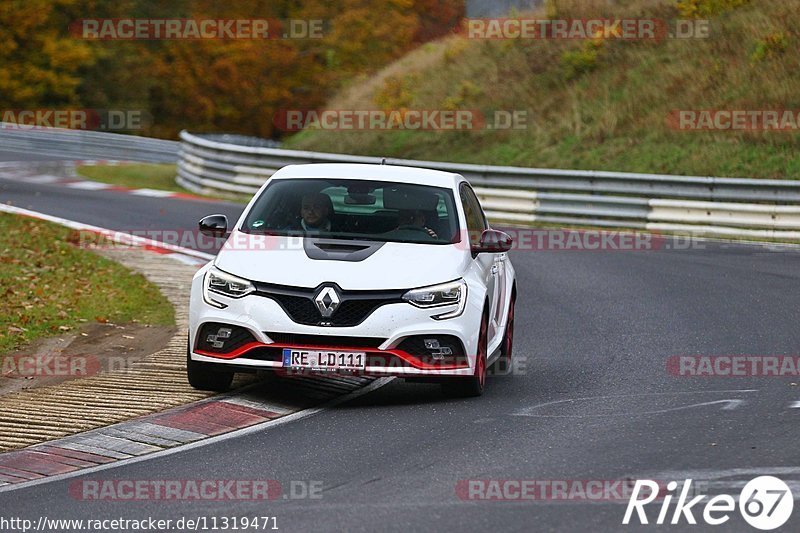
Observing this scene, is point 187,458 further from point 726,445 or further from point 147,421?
point 726,445

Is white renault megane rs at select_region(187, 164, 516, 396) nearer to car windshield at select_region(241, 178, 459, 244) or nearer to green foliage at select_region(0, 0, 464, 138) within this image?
car windshield at select_region(241, 178, 459, 244)

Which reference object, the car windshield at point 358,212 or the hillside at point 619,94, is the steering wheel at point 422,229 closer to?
the car windshield at point 358,212

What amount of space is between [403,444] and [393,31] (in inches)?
2279

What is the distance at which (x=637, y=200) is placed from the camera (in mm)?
25094

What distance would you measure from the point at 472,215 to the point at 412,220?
89 cm

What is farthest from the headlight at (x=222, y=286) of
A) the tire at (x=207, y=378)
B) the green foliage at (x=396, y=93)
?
the green foliage at (x=396, y=93)

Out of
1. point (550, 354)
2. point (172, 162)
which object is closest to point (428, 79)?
point (172, 162)

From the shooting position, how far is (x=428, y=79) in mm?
38500

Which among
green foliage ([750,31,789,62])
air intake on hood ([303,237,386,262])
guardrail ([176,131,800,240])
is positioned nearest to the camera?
air intake on hood ([303,237,386,262])

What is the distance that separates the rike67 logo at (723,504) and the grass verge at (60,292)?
683cm

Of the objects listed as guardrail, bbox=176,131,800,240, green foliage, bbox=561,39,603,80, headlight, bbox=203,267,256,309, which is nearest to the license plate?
headlight, bbox=203,267,256,309

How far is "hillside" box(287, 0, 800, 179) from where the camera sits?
95.8 ft

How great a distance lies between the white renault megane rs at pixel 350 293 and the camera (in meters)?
9.66

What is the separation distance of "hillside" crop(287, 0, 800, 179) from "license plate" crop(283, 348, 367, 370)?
62.0 ft
